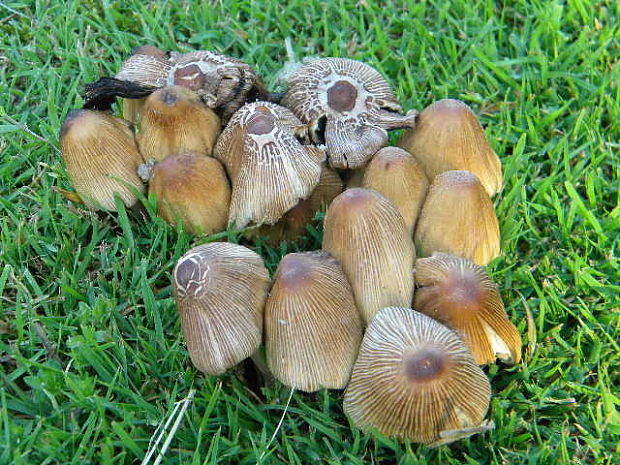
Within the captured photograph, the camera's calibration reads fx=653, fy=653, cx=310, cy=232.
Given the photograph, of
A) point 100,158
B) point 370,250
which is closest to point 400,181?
point 370,250

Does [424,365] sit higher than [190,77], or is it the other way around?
[190,77]

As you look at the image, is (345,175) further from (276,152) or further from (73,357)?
(73,357)

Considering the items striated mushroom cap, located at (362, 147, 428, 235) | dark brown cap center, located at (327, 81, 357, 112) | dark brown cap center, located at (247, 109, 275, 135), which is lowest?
striated mushroom cap, located at (362, 147, 428, 235)

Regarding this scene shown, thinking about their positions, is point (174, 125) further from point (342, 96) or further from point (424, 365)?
point (424, 365)

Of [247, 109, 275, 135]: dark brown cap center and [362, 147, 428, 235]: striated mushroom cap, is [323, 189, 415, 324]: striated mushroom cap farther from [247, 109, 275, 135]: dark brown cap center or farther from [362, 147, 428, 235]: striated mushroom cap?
[247, 109, 275, 135]: dark brown cap center

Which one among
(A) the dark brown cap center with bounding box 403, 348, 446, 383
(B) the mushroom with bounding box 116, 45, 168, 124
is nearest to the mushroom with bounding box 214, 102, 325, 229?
(B) the mushroom with bounding box 116, 45, 168, 124

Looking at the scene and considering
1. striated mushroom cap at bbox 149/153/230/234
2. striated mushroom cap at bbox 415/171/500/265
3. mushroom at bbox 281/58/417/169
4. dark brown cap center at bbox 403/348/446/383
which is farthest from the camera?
mushroom at bbox 281/58/417/169

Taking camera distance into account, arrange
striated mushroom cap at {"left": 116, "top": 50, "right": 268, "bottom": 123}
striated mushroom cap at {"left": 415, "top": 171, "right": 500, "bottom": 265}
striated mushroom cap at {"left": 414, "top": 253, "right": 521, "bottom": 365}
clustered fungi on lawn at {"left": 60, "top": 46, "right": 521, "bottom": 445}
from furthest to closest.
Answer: striated mushroom cap at {"left": 116, "top": 50, "right": 268, "bottom": 123}
striated mushroom cap at {"left": 415, "top": 171, "right": 500, "bottom": 265}
striated mushroom cap at {"left": 414, "top": 253, "right": 521, "bottom": 365}
clustered fungi on lawn at {"left": 60, "top": 46, "right": 521, "bottom": 445}

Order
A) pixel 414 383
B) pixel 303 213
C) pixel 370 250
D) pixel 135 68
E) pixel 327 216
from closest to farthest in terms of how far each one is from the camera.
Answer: pixel 414 383 < pixel 370 250 < pixel 327 216 < pixel 303 213 < pixel 135 68

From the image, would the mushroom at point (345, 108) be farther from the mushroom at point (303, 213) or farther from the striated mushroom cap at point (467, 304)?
the striated mushroom cap at point (467, 304)

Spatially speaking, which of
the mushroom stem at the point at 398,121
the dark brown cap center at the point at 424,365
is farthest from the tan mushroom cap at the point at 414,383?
the mushroom stem at the point at 398,121
